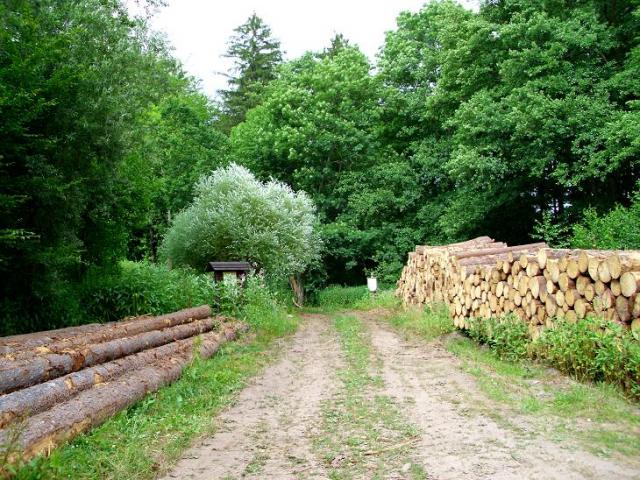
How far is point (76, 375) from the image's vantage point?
218 inches

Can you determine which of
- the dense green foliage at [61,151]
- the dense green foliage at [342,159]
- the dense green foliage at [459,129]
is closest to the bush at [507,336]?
the dense green foliage at [459,129]

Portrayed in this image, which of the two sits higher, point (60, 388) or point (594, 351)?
point (60, 388)

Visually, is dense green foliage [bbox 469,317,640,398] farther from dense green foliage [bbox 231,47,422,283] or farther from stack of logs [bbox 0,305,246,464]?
dense green foliage [bbox 231,47,422,283]

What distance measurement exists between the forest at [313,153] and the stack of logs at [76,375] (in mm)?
2156

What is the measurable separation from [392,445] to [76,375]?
128 inches

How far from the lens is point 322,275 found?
86.6ft

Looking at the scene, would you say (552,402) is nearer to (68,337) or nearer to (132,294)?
(68,337)

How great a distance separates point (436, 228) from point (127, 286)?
47.7 feet

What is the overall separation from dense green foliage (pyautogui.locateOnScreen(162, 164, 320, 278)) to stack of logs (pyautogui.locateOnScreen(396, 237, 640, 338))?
7274 mm

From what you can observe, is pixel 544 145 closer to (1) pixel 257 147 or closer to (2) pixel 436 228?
(2) pixel 436 228

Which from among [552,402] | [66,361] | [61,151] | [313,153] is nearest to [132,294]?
[61,151]

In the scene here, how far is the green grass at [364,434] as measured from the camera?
416cm

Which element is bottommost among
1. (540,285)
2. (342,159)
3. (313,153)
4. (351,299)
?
(351,299)

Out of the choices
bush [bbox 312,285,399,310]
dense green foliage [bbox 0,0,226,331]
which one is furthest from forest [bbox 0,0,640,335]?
bush [bbox 312,285,399,310]
